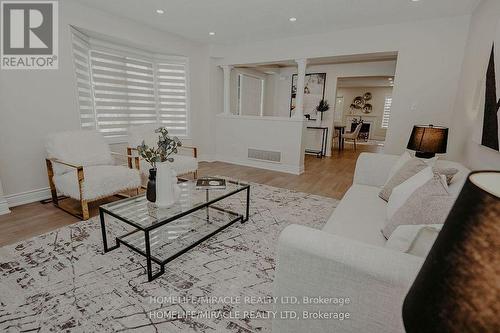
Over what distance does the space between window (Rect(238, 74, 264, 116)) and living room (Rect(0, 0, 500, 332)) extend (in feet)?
2.89

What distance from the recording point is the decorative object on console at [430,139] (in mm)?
2430

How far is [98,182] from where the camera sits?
255 cm

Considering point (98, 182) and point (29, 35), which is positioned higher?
point (29, 35)

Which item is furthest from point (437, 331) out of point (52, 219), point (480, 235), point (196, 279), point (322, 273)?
point (52, 219)

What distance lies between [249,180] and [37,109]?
3026 millimetres

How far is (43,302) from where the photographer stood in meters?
1.47

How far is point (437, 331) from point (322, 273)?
0.50 m

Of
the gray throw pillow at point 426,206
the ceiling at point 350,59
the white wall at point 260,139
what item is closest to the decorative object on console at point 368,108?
the ceiling at point 350,59

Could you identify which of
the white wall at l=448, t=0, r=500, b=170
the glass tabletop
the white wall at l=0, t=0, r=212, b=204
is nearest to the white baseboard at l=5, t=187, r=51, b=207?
the white wall at l=0, t=0, r=212, b=204

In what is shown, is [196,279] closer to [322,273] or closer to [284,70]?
[322,273]

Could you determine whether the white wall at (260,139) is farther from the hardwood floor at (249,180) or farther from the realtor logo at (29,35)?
the realtor logo at (29,35)

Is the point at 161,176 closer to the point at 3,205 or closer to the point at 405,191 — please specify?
the point at 405,191

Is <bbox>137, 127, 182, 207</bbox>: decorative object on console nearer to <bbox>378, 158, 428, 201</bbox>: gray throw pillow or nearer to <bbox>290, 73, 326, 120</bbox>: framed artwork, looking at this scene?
<bbox>378, 158, 428, 201</bbox>: gray throw pillow

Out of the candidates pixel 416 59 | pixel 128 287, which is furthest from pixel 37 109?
pixel 416 59
